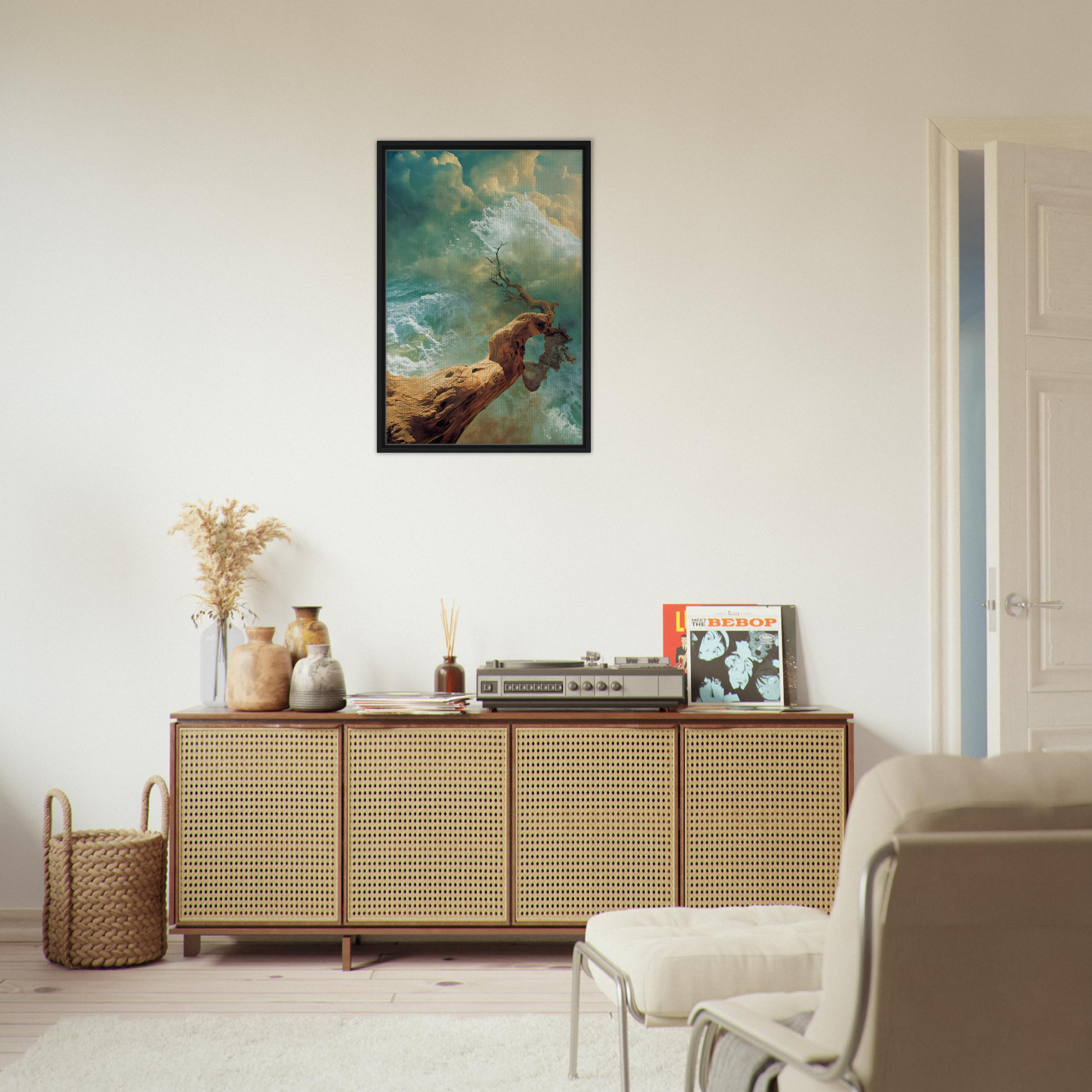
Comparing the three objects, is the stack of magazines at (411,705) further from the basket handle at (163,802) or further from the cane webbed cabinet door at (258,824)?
the basket handle at (163,802)

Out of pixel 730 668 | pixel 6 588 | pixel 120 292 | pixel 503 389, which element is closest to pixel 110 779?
pixel 6 588

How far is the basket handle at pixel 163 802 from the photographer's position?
3.06m

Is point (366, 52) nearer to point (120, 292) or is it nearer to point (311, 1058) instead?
point (120, 292)

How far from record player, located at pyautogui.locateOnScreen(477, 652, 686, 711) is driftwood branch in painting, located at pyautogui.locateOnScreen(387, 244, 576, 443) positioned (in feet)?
2.91

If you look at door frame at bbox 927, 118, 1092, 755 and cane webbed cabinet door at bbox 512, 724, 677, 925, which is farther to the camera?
door frame at bbox 927, 118, 1092, 755

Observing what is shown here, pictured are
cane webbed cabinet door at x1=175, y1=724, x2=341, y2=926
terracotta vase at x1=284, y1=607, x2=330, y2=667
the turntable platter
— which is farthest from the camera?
terracotta vase at x1=284, y1=607, x2=330, y2=667

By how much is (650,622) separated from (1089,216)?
6.38ft

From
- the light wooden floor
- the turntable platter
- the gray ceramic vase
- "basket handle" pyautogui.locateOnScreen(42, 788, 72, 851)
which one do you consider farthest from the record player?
"basket handle" pyautogui.locateOnScreen(42, 788, 72, 851)

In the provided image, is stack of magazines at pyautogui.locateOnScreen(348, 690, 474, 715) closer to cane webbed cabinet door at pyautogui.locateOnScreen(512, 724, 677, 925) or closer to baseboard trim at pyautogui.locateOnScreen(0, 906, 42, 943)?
cane webbed cabinet door at pyautogui.locateOnScreen(512, 724, 677, 925)

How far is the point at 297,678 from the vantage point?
3.11 metres

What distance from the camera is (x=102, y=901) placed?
3020mm

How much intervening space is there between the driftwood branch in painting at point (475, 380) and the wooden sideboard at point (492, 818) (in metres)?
1.02

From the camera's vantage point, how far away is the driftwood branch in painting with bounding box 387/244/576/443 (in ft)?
11.4

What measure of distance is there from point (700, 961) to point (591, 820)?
1147mm
